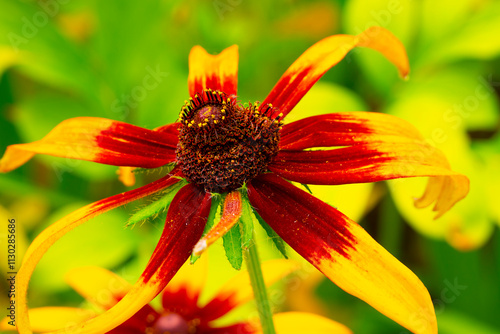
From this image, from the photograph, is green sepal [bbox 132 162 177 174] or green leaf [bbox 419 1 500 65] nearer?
green sepal [bbox 132 162 177 174]

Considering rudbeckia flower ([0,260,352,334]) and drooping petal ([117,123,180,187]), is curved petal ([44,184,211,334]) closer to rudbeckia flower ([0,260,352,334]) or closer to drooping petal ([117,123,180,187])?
drooping petal ([117,123,180,187])

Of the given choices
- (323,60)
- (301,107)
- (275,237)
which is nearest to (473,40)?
(301,107)

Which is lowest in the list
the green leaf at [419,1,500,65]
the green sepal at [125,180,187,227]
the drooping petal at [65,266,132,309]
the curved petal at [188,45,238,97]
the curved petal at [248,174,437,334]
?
the curved petal at [248,174,437,334]

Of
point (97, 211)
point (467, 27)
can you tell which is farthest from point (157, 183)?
point (467, 27)

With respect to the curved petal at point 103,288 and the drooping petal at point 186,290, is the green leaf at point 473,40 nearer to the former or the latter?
the drooping petal at point 186,290

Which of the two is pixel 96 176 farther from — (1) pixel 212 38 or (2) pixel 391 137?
(2) pixel 391 137

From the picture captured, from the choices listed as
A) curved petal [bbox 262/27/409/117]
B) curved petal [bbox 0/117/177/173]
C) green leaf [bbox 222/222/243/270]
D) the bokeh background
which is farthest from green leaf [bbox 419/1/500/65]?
green leaf [bbox 222/222/243/270]
